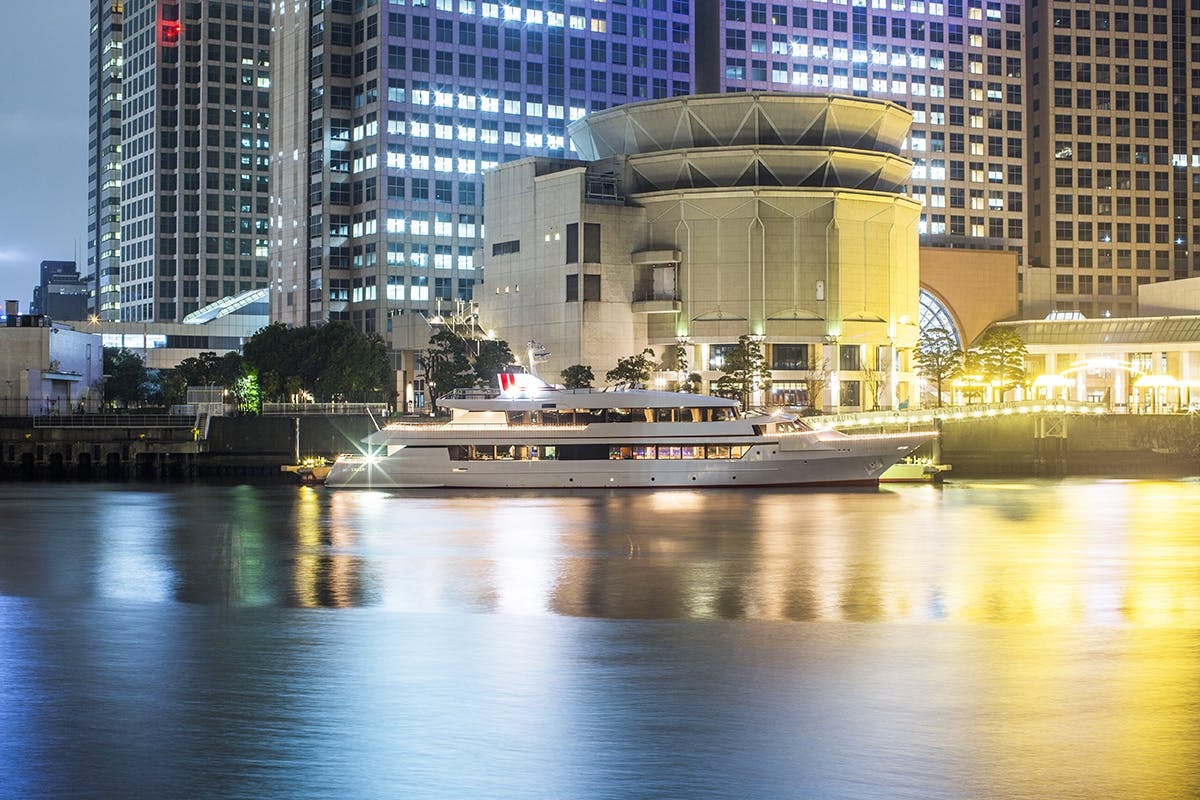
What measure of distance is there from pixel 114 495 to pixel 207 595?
169 feet

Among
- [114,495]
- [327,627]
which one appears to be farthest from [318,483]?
[327,627]

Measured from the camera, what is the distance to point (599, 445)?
313ft

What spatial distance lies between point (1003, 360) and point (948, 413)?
50.1 metres

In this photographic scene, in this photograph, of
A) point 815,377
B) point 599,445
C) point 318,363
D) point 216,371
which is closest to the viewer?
point 599,445

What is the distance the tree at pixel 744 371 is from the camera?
150625mm

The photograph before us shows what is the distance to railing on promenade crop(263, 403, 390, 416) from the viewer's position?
13212 centimetres

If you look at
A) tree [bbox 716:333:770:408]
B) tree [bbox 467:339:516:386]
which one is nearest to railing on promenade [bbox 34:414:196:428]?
tree [bbox 467:339:516:386]

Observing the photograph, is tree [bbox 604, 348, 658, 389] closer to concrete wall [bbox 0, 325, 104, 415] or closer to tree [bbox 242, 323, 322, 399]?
tree [bbox 242, 323, 322, 399]

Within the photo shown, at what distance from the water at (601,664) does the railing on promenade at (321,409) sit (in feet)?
215

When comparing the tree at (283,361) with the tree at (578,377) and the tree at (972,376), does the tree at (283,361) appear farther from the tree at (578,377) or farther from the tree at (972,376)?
the tree at (972,376)

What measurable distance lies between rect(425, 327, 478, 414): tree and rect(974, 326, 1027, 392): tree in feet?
211

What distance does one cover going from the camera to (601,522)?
7169cm

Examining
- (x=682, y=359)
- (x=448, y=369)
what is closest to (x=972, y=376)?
(x=682, y=359)

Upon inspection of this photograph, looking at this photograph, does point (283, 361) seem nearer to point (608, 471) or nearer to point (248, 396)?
point (248, 396)
